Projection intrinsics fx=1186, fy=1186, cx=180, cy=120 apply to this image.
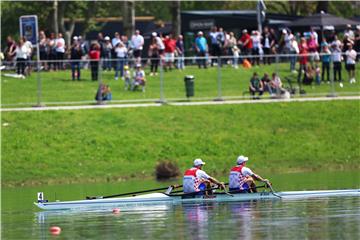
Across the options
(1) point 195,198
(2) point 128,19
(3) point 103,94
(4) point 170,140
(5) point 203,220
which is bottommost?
(1) point 195,198

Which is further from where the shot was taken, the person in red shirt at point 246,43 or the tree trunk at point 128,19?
the tree trunk at point 128,19

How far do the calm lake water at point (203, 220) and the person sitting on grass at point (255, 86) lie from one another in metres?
13.6

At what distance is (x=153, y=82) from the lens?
5334 cm

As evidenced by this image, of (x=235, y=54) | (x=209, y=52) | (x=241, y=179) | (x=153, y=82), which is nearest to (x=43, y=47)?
(x=153, y=82)

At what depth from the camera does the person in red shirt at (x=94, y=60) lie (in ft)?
171

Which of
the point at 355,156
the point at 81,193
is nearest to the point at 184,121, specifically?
the point at 355,156

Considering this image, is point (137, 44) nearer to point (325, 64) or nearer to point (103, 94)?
point (103, 94)

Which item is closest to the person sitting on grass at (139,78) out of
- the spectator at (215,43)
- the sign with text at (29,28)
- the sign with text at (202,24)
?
the sign with text at (29,28)

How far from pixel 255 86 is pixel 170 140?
270 inches

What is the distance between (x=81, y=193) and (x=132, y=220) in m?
8.54

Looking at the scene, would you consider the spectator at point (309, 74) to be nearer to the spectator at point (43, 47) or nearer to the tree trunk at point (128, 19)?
the tree trunk at point (128, 19)

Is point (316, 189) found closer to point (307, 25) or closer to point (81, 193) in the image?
point (81, 193)

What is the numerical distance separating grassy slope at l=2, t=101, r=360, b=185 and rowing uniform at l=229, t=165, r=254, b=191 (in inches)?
372

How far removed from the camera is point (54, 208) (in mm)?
33750
